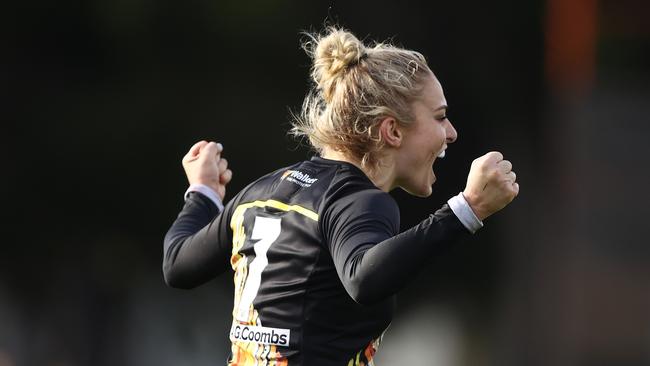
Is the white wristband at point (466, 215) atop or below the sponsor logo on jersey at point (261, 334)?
atop

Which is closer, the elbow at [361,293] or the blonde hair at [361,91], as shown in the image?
the elbow at [361,293]

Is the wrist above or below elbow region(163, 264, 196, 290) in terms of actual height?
above

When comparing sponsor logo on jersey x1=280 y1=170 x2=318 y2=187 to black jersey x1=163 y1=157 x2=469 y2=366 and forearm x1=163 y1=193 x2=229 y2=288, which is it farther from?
forearm x1=163 y1=193 x2=229 y2=288

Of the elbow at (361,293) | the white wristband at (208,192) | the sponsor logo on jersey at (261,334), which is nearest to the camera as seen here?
the elbow at (361,293)

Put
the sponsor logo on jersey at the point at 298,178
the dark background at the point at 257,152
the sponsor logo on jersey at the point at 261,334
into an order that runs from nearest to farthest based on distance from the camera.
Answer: the sponsor logo on jersey at the point at 261,334
the sponsor logo on jersey at the point at 298,178
the dark background at the point at 257,152

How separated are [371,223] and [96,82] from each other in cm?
540

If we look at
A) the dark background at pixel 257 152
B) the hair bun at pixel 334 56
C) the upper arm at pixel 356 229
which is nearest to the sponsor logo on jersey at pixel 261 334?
the upper arm at pixel 356 229

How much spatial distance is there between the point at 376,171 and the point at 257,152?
4631mm

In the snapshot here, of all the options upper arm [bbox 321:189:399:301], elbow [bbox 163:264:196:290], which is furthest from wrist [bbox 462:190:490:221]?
elbow [bbox 163:264:196:290]

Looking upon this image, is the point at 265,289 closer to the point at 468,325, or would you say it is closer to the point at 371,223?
the point at 371,223

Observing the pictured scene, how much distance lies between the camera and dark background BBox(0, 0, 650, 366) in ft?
26.0

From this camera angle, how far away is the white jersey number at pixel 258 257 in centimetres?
322

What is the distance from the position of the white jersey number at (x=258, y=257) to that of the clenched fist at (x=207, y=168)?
0.71m

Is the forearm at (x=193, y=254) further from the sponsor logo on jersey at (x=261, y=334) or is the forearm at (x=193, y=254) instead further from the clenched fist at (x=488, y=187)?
the clenched fist at (x=488, y=187)
